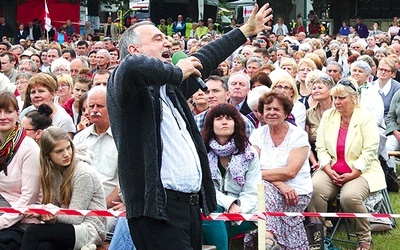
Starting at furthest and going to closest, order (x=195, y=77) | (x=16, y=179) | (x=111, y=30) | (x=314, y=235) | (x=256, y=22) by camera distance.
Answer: (x=111, y=30) → (x=314, y=235) → (x=16, y=179) → (x=256, y=22) → (x=195, y=77)

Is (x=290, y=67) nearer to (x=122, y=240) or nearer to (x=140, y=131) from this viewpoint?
(x=122, y=240)

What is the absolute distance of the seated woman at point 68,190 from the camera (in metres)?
6.03

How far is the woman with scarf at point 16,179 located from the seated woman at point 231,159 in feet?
4.86

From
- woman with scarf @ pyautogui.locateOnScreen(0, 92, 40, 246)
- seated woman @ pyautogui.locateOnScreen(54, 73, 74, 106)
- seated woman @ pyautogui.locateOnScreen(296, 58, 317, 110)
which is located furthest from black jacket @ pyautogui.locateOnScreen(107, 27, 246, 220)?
seated woman @ pyautogui.locateOnScreen(54, 73, 74, 106)

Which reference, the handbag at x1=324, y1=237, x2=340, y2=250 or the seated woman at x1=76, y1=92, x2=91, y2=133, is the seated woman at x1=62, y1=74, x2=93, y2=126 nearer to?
the seated woman at x1=76, y1=92, x2=91, y2=133

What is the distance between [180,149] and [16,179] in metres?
2.60

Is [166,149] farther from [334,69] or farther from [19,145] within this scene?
[334,69]

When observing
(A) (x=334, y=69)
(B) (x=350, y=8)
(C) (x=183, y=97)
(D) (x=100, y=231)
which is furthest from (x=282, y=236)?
(B) (x=350, y=8)

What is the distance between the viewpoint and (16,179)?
20.5 ft

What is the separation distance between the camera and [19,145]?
20.7 feet

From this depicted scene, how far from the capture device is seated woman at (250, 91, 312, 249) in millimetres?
7031

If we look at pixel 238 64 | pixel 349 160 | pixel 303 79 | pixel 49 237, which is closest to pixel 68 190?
pixel 49 237

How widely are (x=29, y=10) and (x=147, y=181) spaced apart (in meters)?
40.9

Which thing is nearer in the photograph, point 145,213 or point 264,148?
point 145,213
